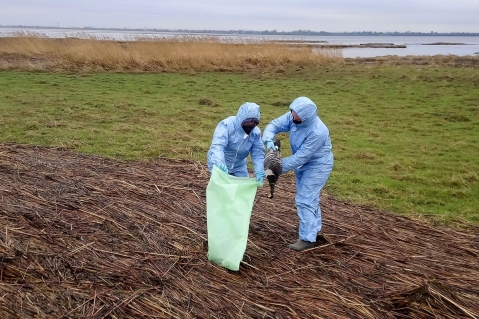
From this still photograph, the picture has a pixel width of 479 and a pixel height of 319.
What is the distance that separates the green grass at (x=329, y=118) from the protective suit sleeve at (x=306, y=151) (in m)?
2.49

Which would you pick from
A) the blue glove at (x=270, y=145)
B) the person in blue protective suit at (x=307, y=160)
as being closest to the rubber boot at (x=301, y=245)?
the person in blue protective suit at (x=307, y=160)

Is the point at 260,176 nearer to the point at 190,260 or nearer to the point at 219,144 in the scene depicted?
the point at 219,144

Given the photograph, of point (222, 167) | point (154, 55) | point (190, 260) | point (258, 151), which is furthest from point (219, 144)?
point (154, 55)

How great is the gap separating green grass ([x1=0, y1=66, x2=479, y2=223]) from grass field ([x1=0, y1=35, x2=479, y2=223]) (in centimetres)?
3

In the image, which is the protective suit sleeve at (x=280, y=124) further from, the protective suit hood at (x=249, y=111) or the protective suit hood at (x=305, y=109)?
the protective suit hood at (x=305, y=109)

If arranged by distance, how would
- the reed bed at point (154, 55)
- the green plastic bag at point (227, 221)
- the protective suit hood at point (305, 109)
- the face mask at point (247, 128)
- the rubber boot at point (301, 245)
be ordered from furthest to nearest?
the reed bed at point (154, 55)
the face mask at point (247, 128)
the rubber boot at point (301, 245)
the protective suit hood at point (305, 109)
the green plastic bag at point (227, 221)

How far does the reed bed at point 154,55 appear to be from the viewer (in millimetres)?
20312

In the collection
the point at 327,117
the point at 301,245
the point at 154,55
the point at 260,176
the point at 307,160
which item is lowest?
the point at 327,117

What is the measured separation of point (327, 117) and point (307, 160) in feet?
28.1

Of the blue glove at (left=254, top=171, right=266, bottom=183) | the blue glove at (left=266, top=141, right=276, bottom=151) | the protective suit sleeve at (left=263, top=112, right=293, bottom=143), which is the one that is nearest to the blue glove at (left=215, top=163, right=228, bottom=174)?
the blue glove at (left=254, top=171, right=266, bottom=183)

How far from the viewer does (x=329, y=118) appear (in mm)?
12438

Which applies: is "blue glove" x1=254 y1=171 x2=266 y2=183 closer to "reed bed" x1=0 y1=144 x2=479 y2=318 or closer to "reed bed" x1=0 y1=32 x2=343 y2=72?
"reed bed" x1=0 y1=144 x2=479 y2=318

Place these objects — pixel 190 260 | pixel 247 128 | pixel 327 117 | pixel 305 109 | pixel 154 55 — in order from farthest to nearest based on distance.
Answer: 1. pixel 154 55
2. pixel 327 117
3. pixel 247 128
4. pixel 305 109
5. pixel 190 260

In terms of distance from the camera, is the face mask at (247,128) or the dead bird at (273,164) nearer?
the dead bird at (273,164)
